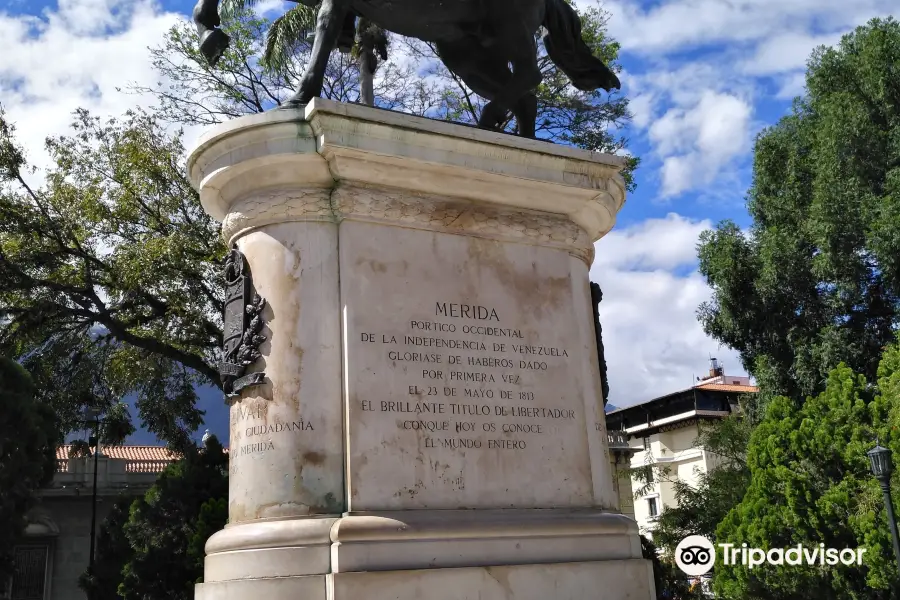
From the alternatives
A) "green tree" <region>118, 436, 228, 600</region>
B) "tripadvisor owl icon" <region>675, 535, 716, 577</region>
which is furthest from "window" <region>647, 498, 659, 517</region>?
"tripadvisor owl icon" <region>675, 535, 716, 577</region>

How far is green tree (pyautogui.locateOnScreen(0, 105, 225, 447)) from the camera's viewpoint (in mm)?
20484

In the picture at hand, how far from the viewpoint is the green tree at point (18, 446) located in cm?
2000

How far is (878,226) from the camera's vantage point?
22250 mm

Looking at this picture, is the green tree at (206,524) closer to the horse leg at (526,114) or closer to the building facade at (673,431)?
the horse leg at (526,114)

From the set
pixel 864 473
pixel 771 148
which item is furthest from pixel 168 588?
pixel 771 148

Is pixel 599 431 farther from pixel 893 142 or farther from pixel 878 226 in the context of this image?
pixel 893 142

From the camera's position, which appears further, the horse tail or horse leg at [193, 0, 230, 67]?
the horse tail

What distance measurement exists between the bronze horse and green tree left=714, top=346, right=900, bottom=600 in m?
12.0

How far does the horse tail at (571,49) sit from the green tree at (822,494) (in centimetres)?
1169

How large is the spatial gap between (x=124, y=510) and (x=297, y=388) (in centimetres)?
2042

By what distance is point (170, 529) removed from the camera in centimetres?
1919

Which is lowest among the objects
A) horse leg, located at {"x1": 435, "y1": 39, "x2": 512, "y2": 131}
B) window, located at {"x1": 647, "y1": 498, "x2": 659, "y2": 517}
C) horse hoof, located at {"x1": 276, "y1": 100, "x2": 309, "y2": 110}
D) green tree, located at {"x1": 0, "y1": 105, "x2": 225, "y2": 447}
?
horse hoof, located at {"x1": 276, "y1": 100, "x2": 309, "y2": 110}

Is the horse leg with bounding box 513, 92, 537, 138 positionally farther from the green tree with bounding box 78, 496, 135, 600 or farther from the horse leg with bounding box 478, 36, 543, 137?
the green tree with bounding box 78, 496, 135, 600

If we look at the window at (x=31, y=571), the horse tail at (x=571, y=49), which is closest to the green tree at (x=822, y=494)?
the horse tail at (x=571, y=49)
